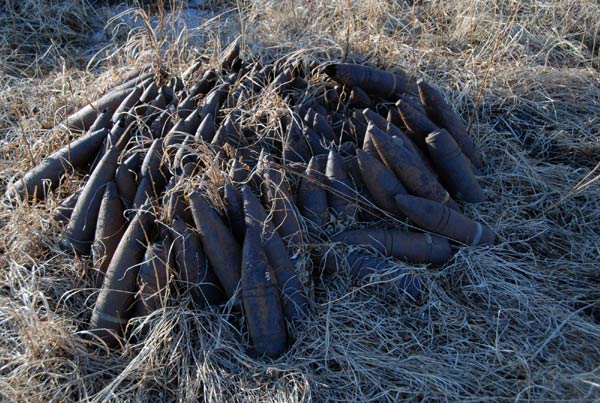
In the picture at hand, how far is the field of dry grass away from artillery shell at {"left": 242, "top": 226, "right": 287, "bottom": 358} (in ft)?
0.32

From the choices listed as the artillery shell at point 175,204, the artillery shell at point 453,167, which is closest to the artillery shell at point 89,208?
the artillery shell at point 175,204

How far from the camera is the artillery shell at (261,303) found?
3361mm

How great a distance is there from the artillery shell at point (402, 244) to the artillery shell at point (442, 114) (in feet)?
3.49

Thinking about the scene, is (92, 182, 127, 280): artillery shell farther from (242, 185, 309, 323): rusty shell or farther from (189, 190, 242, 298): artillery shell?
(242, 185, 309, 323): rusty shell

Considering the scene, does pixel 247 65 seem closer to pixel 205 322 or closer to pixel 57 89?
pixel 57 89

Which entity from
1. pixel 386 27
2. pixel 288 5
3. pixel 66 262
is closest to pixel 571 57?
pixel 386 27

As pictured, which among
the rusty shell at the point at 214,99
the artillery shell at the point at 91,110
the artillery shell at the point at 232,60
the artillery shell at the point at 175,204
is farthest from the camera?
the artillery shell at the point at 232,60

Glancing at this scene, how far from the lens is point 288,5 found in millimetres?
6516

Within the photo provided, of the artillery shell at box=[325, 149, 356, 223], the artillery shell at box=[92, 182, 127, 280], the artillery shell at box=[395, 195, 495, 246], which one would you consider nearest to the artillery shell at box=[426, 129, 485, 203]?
the artillery shell at box=[395, 195, 495, 246]

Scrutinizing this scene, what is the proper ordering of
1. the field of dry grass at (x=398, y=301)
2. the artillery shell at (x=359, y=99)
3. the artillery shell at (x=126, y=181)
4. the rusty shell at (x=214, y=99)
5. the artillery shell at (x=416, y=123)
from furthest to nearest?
the artillery shell at (x=359, y=99) < the rusty shell at (x=214, y=99) < the artillery shell at (x=416, y=123) < the artillery shell at (x=126, y=181) < the field of dry grass at (x=398, y=301)

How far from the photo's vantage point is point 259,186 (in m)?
3.87

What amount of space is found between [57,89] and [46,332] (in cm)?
299

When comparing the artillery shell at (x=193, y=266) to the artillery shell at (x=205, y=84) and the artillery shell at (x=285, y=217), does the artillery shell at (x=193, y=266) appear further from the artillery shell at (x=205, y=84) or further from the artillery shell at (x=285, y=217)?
the artillery shell at (x=205, y=84)

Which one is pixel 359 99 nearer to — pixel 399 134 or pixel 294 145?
pixel 399 134
